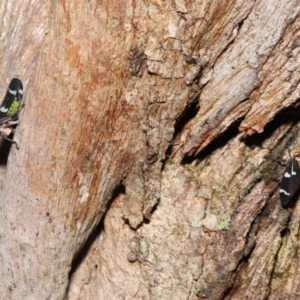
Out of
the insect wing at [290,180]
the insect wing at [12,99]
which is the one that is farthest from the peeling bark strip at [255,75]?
the insect wing at [12,99]

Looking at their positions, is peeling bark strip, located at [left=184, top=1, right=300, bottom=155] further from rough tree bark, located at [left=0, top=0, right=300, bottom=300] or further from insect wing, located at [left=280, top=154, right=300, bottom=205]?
insect wing, located at [left=280, top=154, right=300, bottom=205]

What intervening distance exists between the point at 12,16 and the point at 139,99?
1077 mm

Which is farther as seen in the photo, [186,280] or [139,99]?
[186,280]

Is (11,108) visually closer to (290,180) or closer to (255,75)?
(255,75)

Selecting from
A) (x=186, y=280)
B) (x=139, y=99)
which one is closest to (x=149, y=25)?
(x=139, y=99)

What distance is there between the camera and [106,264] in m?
3.55

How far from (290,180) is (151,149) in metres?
0.83

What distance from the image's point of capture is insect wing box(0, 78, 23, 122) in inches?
128

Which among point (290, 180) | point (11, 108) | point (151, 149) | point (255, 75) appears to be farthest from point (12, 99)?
point (290, 180)

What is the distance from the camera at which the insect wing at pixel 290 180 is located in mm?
3309

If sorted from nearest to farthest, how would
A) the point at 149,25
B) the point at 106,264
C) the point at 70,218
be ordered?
the point at 149,25, the point at 70,218, the point at 106,264

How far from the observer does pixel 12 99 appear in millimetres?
3307

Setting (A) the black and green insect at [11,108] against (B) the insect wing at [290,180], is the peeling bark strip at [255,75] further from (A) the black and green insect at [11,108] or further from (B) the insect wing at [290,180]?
(A) the black and green insect at [11,108]

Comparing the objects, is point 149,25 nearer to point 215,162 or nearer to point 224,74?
point 224,74
